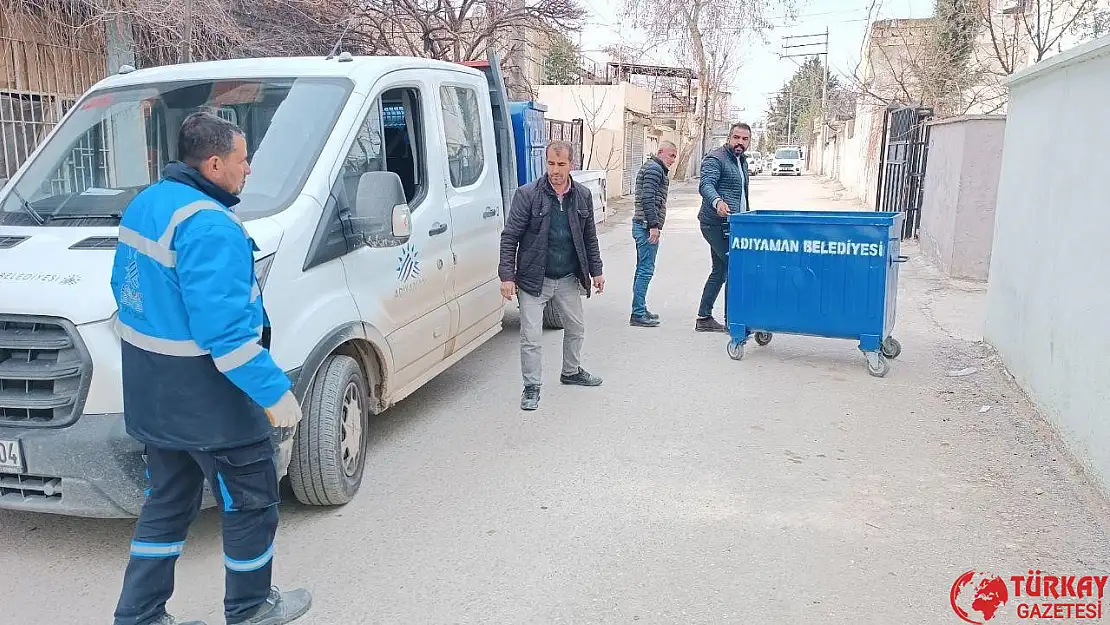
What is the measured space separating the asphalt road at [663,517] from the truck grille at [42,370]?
0.74m

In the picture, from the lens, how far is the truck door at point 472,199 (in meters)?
5.39

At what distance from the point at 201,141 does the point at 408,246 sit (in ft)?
6.78

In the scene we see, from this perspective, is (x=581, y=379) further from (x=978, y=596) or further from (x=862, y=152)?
(x=862, y=152)

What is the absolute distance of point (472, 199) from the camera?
5.66 m

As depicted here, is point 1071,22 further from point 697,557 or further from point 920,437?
point 697,557

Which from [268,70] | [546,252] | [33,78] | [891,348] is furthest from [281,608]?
[33,78]

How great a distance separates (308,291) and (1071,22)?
44.2ft

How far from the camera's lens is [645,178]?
796 cm

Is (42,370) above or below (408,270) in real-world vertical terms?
below

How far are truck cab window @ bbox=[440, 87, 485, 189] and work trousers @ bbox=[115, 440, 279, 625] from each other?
2.84m

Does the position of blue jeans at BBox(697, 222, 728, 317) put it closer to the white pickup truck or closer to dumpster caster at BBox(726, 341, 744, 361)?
dumpster caster at BBox(726, 341, 744, 361)

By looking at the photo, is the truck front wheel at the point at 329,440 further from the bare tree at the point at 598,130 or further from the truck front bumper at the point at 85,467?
the bare tree at the point at 598,130

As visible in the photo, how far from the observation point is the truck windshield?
13.2 ft

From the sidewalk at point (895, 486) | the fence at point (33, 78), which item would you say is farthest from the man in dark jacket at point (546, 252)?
the fence at point (33, 78)
